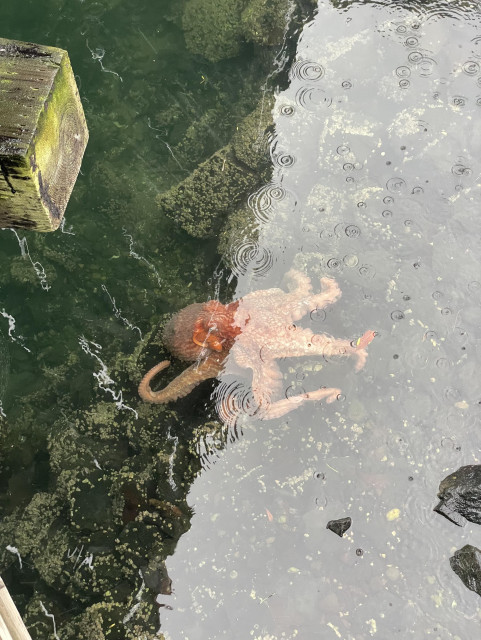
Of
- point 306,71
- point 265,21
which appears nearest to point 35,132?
point 306,71

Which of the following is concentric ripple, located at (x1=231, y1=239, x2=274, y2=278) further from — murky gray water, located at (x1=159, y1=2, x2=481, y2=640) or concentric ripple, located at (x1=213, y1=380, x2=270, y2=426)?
concentric ripple, located at (x1=213, y1=380, x2=270, y2=426)

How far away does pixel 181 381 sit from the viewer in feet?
13.9

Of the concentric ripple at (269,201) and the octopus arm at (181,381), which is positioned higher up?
the concentric ripple at (269,201)

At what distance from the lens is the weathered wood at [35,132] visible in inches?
60.7

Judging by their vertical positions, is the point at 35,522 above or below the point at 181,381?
below

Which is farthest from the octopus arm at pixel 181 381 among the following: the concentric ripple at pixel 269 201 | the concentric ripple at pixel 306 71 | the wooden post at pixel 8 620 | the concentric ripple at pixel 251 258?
the concentric ripple at pixel 306 71

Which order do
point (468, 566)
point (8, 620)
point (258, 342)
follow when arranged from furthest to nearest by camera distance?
point (258, 342), point (468, 566), point (8, 620)

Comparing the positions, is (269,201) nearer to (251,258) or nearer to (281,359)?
(251,258)

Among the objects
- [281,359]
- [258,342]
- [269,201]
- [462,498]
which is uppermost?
[269,201]

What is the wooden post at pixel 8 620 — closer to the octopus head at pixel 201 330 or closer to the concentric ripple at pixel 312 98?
the octopus head at pixel 201 330

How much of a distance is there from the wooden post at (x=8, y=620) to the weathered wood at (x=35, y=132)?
1.56 m

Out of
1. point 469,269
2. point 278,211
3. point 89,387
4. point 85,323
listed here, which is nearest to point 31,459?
point 89,387

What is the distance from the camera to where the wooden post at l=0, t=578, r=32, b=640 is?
2379mm

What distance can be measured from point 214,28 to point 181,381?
11.5ft
